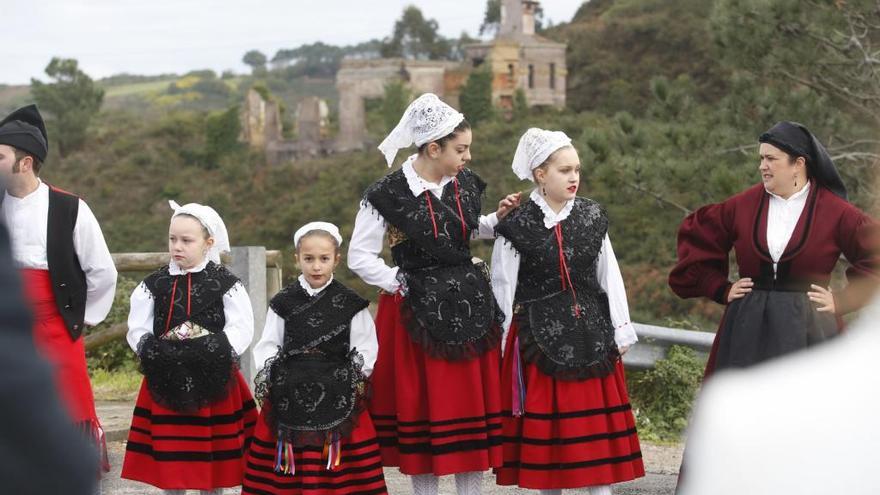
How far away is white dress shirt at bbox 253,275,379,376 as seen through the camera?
17.2ft

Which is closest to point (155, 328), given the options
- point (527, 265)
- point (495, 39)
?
point (527, 265)

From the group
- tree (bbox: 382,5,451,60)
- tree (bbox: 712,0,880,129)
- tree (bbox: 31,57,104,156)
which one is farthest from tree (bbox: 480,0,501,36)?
tree (bbox: 712,0,880,129)

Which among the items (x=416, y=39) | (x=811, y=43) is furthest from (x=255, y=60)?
(x=811, y=43)

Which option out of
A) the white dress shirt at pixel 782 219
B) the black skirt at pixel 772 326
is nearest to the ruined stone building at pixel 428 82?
the white dress shirt at pixel 782 219

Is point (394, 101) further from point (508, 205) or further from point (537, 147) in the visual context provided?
point (537, 147)

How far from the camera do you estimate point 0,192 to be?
1.54m

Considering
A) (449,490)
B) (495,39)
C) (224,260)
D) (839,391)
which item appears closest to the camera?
(839,391)

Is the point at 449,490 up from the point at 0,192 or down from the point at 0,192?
down

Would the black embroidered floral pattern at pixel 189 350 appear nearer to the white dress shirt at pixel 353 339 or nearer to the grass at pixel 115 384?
the white dress shirt at pixel 353 339

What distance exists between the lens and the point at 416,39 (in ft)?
259

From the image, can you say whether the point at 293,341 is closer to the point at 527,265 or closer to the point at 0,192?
the point at 527,265

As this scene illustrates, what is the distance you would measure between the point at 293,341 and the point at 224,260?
94.3 inches

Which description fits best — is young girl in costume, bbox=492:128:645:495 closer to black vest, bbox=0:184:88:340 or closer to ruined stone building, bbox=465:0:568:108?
black vest, bbox=0:184:88:340

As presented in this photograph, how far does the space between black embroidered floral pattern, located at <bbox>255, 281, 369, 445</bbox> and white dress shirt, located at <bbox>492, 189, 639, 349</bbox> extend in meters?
0.58
